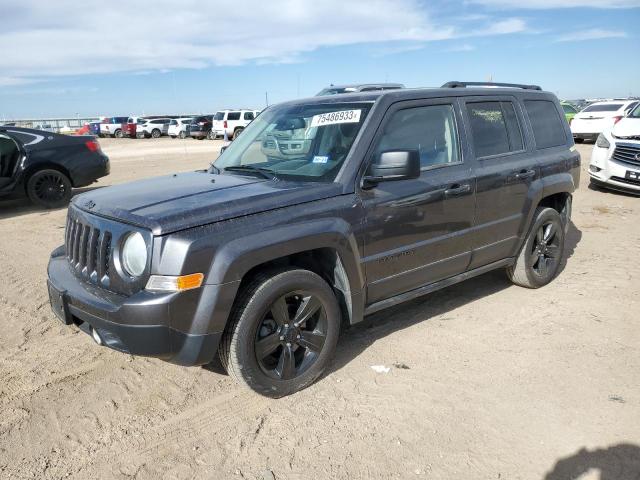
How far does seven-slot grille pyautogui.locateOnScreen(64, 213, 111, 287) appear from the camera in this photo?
3043 millimetres

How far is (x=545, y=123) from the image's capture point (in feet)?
16.8

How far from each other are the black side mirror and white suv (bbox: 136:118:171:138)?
38356 mm

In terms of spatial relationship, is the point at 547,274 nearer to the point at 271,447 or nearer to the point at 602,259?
the point at 602,259

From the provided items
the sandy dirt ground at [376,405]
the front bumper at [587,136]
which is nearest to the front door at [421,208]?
the sandy dirt ground at [376,405]

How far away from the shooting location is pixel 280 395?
131 inches

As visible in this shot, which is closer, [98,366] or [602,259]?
[98,366]

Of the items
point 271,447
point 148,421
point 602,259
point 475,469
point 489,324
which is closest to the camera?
point 475,469

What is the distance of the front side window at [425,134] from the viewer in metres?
3.76

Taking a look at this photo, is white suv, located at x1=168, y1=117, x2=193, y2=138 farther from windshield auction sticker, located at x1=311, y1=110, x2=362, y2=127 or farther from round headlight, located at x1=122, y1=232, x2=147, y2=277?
round headlight, located at x1=122, y1=232, x2=147, y2=277

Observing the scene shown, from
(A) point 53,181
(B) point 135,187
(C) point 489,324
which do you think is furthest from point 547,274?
(A) point 53,181

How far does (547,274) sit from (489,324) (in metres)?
1.24

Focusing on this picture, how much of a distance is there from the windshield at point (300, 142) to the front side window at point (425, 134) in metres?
0.23

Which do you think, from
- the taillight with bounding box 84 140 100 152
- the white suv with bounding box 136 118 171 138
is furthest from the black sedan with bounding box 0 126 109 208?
the white suv with bounding box 136 118 171 138

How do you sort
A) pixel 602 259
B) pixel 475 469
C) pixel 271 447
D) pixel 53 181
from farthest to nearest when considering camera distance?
pixel 53 181 < pixel 602 259 < pixel 271 447 < pixel 475 469
